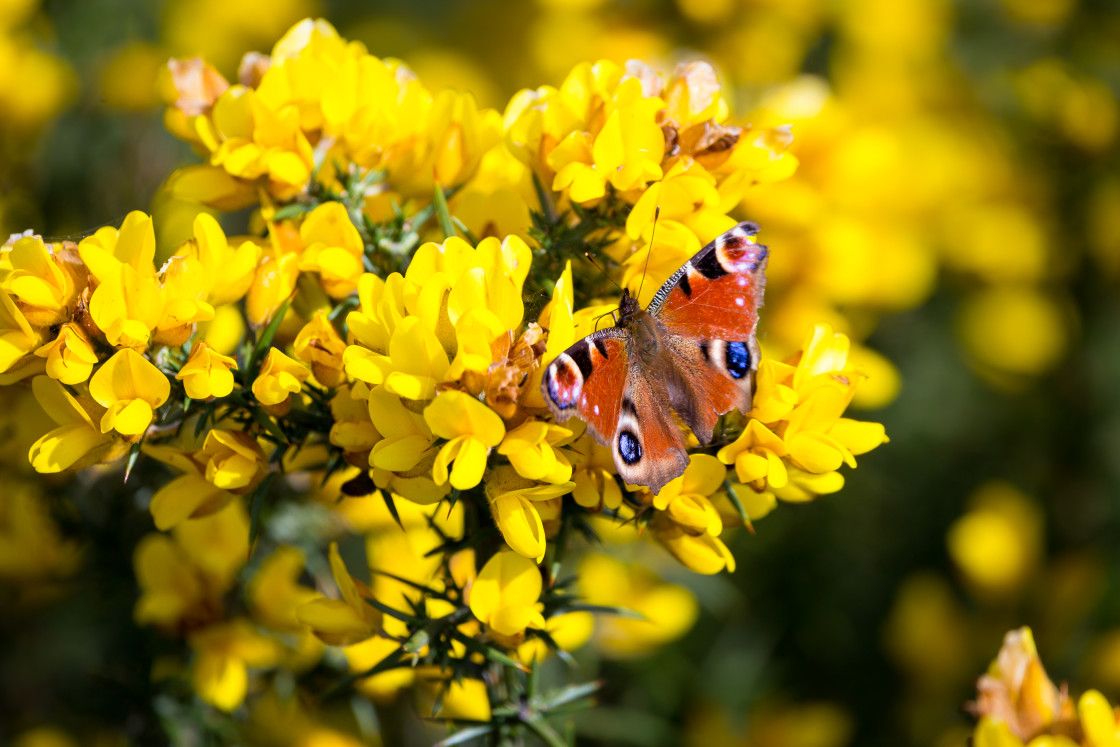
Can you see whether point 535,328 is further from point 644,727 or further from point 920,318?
point 920,318

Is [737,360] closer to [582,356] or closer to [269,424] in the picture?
[582,356]

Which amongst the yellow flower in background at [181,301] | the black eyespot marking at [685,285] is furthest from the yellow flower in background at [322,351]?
the black eyespot marking at [685,285]

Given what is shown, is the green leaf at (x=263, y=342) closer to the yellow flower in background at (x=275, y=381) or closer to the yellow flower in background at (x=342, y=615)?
the yellow flower in background at (x=275, y=381)

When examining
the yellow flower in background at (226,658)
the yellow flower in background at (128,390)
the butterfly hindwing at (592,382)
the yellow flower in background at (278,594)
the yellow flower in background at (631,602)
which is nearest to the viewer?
the butterfly hindwing at (592,382)

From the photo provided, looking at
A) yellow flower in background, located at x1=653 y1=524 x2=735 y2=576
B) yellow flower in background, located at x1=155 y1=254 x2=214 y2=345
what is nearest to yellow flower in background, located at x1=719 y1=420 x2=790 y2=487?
yellow flower in background, located at x1=653 y1=524 x2=735 y2=576

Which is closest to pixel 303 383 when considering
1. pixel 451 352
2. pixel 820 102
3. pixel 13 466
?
pixel 451 352

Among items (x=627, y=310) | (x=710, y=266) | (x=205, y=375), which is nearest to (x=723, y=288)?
(x=710, y=266)
